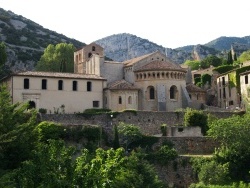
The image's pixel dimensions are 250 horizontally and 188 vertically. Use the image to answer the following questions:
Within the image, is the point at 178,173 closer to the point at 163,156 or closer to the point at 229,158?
the point at 163,156

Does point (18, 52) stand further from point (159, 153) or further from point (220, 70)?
point (159, 153)

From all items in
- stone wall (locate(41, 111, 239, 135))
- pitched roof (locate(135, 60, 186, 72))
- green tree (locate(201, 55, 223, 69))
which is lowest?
stone wall (locate(41, 111, 239, 135))

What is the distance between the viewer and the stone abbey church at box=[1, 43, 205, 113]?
200 ft

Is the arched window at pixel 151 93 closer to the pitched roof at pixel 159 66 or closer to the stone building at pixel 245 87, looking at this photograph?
the pitched roof at pixel 159 66

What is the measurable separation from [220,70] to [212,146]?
39.3 m

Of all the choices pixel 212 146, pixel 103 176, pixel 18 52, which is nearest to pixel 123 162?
pixel 103 176

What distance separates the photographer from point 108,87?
215ft

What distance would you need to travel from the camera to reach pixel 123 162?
35.1 metres

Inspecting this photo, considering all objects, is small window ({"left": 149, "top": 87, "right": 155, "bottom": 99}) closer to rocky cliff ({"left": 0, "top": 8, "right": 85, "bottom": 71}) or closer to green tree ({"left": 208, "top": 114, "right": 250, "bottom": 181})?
green tree ({"left": 208, "top": 114, "right": 250, "bottom": 181})

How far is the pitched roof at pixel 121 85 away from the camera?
65.3 meters

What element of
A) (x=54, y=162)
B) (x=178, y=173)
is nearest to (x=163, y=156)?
(x=178, y=173)

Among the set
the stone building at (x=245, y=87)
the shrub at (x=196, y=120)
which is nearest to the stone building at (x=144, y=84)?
the stone building at (x=245, y=87)

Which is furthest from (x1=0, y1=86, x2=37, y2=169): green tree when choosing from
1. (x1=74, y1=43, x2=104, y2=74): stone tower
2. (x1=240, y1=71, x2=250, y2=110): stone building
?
(x1=240, y1=71, x2=250, y2=110): stone building

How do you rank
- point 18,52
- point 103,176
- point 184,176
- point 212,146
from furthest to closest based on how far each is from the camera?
point 18,52
point 212,146
point 184,176
point 103,176
